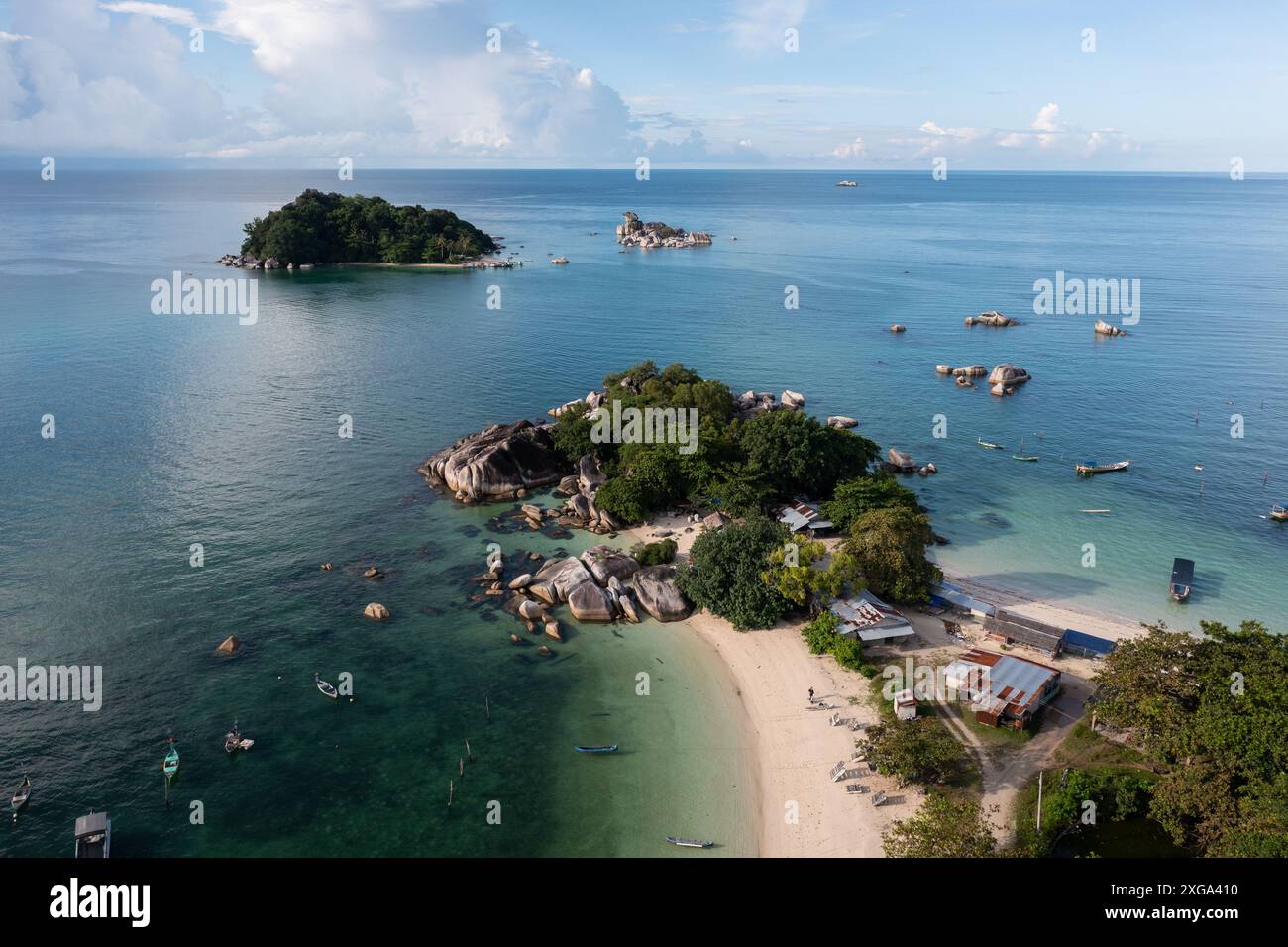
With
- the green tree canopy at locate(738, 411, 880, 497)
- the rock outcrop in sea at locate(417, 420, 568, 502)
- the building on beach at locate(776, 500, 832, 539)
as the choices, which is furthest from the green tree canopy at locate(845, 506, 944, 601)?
the rock outcrop in sea at locate(417, 420, 568, 502)

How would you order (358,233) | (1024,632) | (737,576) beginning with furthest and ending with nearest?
(358,233)
(737,576)
(1024,632)

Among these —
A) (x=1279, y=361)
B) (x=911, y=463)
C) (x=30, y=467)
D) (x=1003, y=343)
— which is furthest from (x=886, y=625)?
(x=1279, y=361)

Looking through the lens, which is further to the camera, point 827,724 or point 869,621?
point 869,621

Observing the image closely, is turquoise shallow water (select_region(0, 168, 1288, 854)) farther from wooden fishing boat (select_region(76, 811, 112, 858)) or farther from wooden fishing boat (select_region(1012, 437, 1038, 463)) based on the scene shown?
wooden fishing boat (select_region(1012, 437, 1038, 463))

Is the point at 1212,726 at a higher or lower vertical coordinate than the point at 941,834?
higher

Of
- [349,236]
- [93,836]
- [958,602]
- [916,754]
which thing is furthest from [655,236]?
[93,836]

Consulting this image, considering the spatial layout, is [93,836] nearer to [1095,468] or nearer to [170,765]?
[170,765]

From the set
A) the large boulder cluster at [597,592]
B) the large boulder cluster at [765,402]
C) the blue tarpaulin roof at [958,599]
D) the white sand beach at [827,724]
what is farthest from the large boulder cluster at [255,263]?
the blue tarpaulin roof at [958,599]
